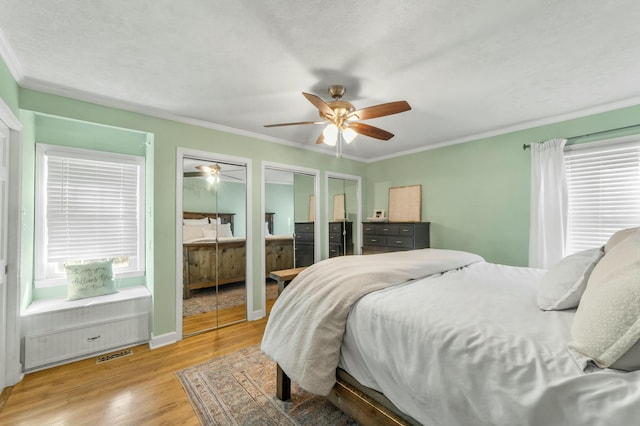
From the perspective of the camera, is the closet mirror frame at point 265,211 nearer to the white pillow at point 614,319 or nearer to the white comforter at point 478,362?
the white comforter at point 478,362

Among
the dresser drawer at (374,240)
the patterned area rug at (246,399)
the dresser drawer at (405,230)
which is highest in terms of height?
the dresser drawer at (405,230)

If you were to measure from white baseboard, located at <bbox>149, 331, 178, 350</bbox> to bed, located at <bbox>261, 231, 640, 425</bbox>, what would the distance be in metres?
1.69

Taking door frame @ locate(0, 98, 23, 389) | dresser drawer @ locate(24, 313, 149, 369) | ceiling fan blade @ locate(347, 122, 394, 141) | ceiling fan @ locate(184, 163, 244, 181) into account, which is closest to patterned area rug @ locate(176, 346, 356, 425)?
dresser drawer @ locate(24, 313, 149, 369)

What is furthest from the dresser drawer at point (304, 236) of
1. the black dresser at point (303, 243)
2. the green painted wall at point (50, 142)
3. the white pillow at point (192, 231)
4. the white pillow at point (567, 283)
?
the white pillow at point (567, 283)

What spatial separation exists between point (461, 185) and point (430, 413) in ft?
11.6

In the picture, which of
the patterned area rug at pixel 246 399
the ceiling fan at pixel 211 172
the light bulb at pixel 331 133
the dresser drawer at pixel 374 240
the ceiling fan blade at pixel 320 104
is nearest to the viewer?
the patterned area rug at pixel 246 399

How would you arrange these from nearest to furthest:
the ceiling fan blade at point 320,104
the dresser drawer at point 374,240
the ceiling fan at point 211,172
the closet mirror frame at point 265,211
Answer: the ceiling fan blade at point 320,104, the ceiling fan at point 211,172, the closet mirror frame at point 265,211, the dresser drawer at point 374,240

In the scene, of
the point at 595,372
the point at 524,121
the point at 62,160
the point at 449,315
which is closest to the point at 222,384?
the point at 449,315

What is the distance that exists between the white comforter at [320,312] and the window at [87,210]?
2.49 meters

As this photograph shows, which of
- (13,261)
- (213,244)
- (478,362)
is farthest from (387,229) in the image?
(13,261)

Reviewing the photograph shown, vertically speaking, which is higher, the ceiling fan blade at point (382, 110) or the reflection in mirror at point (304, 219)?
the ceiling fan blade at point (382, 110)

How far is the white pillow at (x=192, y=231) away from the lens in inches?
125

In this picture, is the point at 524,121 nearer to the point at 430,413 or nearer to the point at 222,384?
the point at 430,413

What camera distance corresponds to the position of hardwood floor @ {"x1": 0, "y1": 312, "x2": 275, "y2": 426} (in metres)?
1.86
